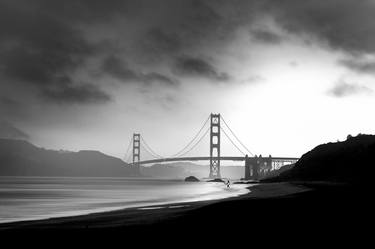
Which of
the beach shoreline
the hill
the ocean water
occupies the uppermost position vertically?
the hill

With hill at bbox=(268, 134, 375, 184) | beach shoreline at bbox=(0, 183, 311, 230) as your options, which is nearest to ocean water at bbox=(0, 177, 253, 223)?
beach shoreline at bbox=(0, 183, 311, 230)

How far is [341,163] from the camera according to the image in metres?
82.4

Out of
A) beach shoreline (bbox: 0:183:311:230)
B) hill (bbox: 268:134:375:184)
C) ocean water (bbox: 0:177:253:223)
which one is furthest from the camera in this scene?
hill (bbox: 268:134:375:184)

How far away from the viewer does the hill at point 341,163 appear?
226 ft

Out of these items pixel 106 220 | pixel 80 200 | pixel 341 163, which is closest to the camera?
pixel 106 220

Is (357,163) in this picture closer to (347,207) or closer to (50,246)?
(347,207)

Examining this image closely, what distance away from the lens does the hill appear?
6874 cm

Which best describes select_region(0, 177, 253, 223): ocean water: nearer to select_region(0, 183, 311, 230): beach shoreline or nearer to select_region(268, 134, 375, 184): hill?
select_region(0, 183, 311, 230): beach shoreline

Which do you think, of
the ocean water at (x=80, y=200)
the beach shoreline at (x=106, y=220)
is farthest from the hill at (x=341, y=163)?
the beach shoreline at (x=106, y=220)

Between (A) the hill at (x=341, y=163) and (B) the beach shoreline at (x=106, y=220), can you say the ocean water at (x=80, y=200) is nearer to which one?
(B) the beach shoreline at (x=106, y=220)

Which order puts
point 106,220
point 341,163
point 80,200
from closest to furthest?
1. point 106,220
2. point 80,200
3. point 341,163

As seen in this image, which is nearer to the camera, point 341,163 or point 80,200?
point 80,200

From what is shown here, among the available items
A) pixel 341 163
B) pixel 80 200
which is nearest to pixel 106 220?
pixel 80 200

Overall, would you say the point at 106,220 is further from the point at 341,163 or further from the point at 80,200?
the point at 341,163
